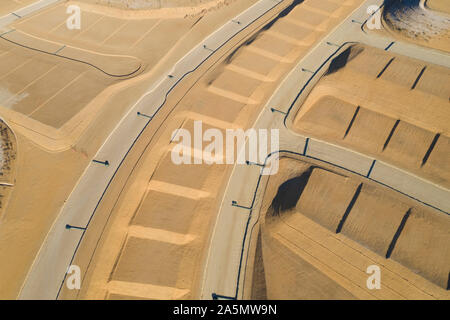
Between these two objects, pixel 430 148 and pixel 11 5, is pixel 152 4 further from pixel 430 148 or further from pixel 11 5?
pixel 430 148

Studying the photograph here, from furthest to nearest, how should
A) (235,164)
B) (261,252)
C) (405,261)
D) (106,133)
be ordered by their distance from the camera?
(106,133) < (235,164) < (261,252) < (405,261)

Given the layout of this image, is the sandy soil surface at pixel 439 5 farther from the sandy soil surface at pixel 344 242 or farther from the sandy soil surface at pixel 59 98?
the sandy soil surface at pixel 344 242

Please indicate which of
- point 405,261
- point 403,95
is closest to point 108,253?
point 405,261

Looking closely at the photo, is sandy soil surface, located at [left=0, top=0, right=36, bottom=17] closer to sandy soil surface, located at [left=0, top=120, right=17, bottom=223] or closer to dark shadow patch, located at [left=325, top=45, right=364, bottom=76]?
sandy soil surface, located at [left=0, top=120, right=17, bottom=223]

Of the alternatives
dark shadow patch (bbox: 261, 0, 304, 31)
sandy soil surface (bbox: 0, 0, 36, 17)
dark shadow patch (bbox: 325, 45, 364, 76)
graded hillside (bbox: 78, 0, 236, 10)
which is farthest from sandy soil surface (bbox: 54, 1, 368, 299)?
Result: sandy soil surface (bbox: 0, 0, 36, 17)

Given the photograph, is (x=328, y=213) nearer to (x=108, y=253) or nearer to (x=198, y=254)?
(x=198, y=254)

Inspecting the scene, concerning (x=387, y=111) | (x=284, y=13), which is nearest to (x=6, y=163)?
(x=387, y=111)
